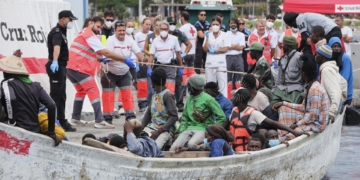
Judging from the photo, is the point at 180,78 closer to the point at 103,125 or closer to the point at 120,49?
the point at 120,49

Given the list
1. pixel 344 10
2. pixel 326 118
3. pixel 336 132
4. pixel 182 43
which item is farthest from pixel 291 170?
pixel 344 10

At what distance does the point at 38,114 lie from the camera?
8.39 metres

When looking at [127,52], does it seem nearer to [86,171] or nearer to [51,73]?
[51,73]

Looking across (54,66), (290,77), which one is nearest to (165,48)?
(54,66)

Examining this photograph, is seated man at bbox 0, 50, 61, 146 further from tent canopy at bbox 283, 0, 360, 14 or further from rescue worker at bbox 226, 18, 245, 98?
tent canopy at bbox 283, 0, 360, 14

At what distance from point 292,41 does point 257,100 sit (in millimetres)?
1352

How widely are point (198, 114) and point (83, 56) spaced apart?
3558 mm

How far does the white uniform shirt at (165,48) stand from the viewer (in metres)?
15.3

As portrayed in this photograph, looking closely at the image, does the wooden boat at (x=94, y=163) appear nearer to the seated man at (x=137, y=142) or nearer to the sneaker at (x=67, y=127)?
the seated man at (x=137, y=142)

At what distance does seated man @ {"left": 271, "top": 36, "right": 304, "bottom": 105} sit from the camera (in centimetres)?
1136

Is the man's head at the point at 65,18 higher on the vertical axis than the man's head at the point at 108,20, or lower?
higher

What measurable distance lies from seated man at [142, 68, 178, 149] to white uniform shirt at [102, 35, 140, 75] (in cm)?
303

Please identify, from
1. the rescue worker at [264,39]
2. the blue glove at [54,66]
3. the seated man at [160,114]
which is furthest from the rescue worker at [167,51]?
the seated man at [160,114]

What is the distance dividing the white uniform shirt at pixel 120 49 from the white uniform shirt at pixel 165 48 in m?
1.17
